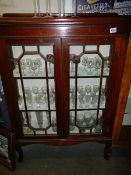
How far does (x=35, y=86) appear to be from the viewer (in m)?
1.83

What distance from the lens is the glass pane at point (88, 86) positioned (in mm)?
1621

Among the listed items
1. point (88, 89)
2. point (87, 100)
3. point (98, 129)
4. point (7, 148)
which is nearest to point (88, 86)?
point (88, 89)

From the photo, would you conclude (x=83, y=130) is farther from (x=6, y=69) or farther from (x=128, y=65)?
(x=6, y=69)

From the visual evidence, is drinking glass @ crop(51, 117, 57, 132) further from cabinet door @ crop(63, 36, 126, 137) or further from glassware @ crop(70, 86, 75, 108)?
glassware @ crop(70, 86, 75, 108)

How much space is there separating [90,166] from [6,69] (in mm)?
1264

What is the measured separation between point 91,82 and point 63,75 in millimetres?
278

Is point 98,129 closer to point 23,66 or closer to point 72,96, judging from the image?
point 72,96

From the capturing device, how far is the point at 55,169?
2123 millimetres

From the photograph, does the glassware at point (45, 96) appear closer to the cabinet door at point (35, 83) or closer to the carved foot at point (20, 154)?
the cabinet door at point (35, 83)

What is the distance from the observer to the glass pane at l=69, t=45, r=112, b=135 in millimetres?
1621

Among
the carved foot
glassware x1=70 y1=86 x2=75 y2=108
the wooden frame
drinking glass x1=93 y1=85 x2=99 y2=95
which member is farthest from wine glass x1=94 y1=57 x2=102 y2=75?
the carved foot

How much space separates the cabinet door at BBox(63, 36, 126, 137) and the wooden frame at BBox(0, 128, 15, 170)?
531 mm

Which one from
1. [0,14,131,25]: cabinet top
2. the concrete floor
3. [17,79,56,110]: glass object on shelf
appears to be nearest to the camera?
[0,14,131,25]: cabinet top

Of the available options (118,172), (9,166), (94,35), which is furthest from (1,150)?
(94,35)
